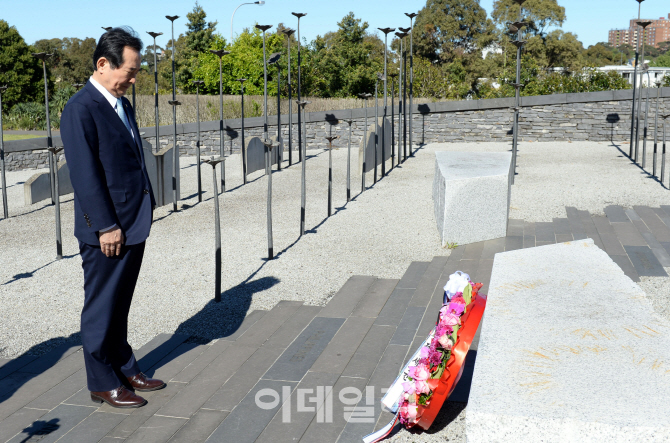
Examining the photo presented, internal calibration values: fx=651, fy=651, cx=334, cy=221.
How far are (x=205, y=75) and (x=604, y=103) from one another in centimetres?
1646

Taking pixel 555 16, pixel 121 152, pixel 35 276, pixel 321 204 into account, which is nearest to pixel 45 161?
pixel 321 204

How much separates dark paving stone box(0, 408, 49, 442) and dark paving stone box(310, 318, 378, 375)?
1.49 meters

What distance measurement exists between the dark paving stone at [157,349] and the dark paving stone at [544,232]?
4541mm

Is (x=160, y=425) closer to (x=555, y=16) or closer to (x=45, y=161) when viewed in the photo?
(x=45, y=161)

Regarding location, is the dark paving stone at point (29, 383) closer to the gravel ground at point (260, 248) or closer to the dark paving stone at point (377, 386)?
the gravel ground at point (260, 248)

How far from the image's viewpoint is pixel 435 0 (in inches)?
2000

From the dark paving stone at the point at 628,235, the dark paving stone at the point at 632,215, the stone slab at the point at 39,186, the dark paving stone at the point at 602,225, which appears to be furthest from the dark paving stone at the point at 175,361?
the stone slab at the point at 39,186

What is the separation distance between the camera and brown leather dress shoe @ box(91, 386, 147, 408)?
129 inches

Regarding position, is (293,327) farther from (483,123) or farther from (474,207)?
(483,123)

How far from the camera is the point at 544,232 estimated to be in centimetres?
778

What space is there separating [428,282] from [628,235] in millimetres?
3007

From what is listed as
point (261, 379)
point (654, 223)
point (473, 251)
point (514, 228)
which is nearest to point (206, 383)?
point (261, 379)

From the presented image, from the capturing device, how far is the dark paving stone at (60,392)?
343 centimetres

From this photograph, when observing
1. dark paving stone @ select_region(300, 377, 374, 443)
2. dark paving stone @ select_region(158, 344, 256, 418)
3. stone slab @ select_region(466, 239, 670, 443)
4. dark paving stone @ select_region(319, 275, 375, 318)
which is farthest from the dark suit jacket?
dark paving stone @ select_region(319, 275, 375, 318)
